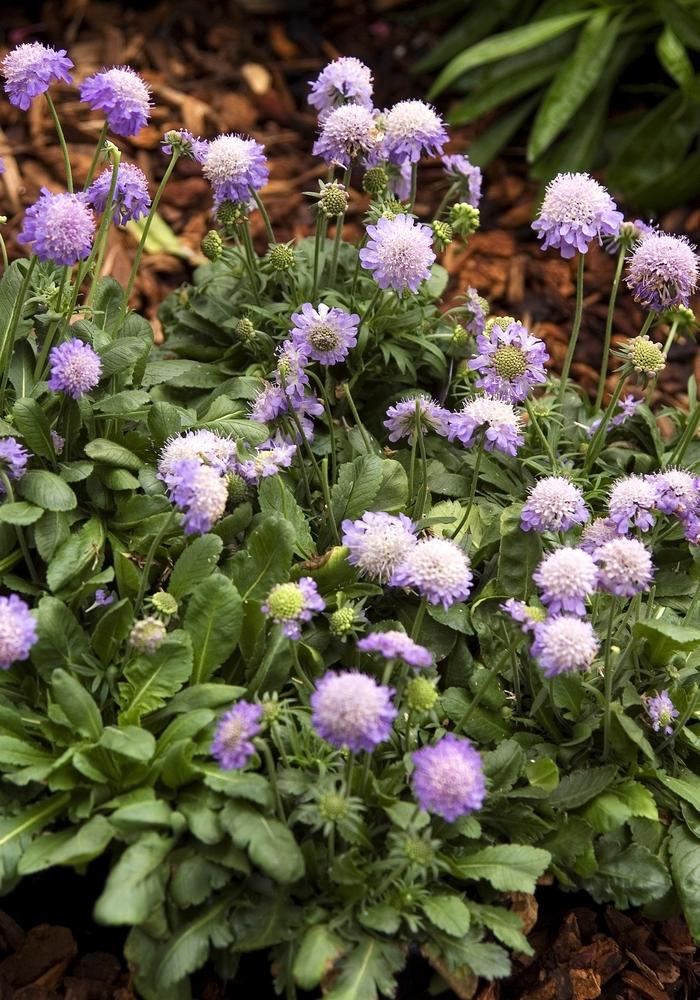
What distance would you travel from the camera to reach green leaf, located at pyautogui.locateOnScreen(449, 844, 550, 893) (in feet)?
6.76

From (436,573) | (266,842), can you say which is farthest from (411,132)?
(266,842)

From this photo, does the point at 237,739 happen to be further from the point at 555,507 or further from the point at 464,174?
the point at 464,174

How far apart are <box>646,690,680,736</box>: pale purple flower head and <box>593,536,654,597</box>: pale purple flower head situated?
349mm

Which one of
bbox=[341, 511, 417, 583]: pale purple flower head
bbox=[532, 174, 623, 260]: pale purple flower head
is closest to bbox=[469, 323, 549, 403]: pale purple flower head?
bbox=[532, 174, 623, 260]: pale purple flower head

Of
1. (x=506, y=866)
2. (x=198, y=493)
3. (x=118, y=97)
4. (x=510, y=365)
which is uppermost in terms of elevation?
(x=118, y=97)


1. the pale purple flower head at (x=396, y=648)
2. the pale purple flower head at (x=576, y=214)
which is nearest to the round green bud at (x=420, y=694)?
the pale purple flower head at (x=396, y=648)

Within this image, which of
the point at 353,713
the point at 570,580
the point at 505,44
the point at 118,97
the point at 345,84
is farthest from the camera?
the point at 505,44

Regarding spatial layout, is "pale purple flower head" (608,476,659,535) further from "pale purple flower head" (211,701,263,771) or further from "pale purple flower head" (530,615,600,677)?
"pale purple flower head" (211,701,263,771)

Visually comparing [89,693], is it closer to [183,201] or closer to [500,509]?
[500,509]

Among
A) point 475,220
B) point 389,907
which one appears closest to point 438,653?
point 389,907

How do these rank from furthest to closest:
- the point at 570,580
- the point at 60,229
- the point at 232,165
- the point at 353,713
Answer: the point at 232,165 → the point at 60,229 → the point at 570,580 → the point at 353,713

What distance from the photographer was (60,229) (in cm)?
224

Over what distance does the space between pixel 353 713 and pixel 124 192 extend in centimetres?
139

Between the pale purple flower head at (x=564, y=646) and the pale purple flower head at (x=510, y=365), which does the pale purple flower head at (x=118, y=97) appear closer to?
the pale purple flower head at (x=510, y=365)
